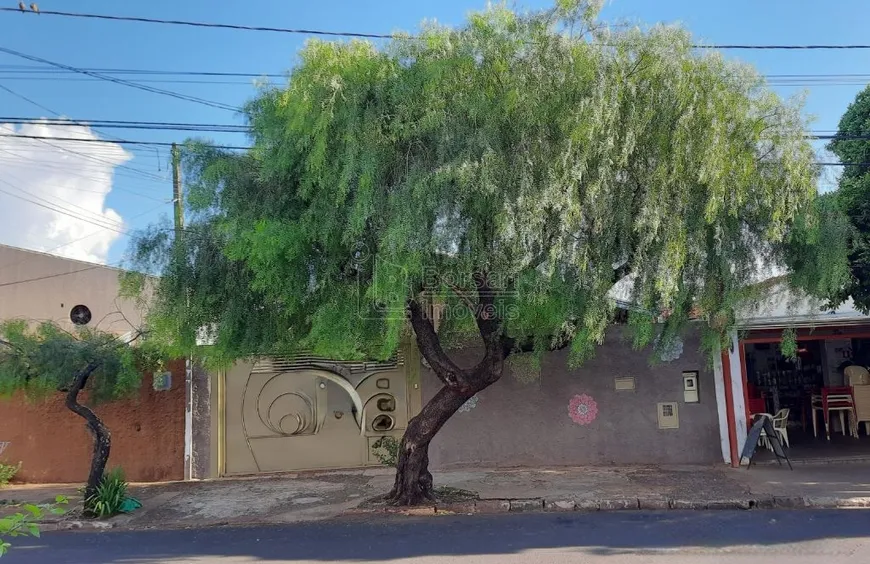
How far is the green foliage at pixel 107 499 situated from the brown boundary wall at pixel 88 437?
2.52 meters

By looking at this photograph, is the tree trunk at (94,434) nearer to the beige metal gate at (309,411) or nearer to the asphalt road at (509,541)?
the asphalt road at (509,541)

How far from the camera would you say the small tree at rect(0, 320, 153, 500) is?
969 cm

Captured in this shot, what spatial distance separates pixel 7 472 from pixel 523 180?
11.3m

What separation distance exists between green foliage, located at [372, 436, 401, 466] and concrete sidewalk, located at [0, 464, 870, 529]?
10.5 inches

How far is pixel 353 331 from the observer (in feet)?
25.3

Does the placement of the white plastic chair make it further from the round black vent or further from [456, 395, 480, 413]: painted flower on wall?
the round black vent

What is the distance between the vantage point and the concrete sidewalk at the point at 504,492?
8.86 m

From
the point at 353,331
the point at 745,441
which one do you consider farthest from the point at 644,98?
the point at 745,441

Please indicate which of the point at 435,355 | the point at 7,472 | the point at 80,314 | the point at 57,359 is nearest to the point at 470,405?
the point at 435,355

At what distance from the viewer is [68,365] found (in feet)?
32.0

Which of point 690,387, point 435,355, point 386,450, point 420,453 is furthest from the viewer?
point 386,450

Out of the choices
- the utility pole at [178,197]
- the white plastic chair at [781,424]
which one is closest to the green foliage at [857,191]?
the white plastic chair at [781,424]

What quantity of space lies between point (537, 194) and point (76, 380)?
763 centimetres

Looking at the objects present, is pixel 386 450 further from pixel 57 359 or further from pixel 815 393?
pixel 815 393
